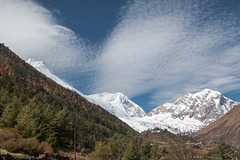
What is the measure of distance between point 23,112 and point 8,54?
177386 millimetres

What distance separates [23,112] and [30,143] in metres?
28.8

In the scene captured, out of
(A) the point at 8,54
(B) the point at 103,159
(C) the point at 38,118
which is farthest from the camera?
(A) the point at 8,54

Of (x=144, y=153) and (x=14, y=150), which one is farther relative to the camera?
(x=144, y=153)

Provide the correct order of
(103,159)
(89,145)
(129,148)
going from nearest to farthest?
(103,159)
(129,148)
(89,145)

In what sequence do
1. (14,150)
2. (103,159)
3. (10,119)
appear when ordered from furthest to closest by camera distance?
1. (103,159)
2. (10,119)
3. (14,150)

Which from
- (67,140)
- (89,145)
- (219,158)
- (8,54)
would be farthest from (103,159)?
(8,54)

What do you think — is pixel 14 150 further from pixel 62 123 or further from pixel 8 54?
→ pixel 8 54

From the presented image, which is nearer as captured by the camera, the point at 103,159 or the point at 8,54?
the point at 103,159

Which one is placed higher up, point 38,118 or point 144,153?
point 38,118

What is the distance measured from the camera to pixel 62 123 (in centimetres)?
Result: 5675

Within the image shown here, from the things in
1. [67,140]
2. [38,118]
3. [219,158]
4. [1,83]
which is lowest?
[219,158]

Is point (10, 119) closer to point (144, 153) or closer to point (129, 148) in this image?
point (129, 148)

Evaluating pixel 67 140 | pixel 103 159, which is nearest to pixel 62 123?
pixel 67 140

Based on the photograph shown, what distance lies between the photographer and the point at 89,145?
8238cm
